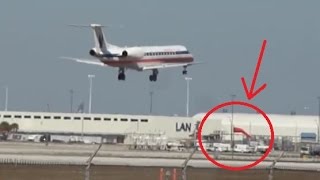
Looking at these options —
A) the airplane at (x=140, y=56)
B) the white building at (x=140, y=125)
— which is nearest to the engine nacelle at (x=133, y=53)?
the airplane at (x=140, y=56)

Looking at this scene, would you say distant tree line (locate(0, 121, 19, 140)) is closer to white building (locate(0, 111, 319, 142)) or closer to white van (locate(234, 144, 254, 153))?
white building (locate(0, 111, 319, 142))

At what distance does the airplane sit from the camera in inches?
3610

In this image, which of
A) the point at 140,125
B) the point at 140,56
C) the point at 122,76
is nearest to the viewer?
the point at 122,76

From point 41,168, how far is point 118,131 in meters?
136

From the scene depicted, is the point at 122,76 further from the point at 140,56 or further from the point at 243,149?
the point at 243,149

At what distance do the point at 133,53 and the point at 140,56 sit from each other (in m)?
0.65

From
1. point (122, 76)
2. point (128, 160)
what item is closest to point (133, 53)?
point (122, 76)

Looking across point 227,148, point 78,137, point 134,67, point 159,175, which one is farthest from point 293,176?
point 78,137

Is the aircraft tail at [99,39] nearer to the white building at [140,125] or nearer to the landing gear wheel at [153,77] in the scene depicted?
the landing gear wheel at [153,77]

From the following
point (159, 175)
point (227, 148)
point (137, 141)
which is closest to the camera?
point (159, 175)

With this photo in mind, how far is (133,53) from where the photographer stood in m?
93.0

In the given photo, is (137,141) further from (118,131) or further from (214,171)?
(214,171)

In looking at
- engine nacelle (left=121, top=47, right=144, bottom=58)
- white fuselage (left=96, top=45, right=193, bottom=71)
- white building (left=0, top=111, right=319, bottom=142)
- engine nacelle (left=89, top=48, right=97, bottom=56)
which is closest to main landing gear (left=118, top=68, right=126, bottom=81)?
white fuselage (left=96, top=45, right=193, bottom=71)

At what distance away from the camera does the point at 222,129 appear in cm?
19112
